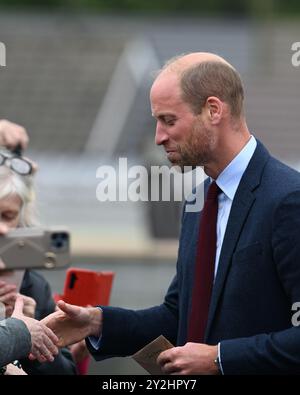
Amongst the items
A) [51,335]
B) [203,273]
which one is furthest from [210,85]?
[51,335]

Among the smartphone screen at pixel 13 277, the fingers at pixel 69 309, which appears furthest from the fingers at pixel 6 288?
the fingers at pixel 69 309

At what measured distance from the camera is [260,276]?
13.1ft

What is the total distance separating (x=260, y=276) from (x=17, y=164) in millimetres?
1376

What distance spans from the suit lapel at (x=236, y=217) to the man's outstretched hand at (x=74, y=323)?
0.51 metres

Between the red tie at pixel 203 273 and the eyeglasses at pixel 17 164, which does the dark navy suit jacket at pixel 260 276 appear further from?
the eyeglasses at pixel 17 164

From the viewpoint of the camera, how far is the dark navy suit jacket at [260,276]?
3.92 meters

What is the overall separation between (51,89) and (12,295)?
18127 millimetres

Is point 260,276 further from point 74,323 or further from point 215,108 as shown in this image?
point 74,323

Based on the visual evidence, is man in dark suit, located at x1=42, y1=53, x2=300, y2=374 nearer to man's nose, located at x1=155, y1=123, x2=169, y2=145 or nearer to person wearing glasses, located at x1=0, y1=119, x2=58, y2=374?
man's nose, located at x1=155, y1=123, x2=169, y2=145

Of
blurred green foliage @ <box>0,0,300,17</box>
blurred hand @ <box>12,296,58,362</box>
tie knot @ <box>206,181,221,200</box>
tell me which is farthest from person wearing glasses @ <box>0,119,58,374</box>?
blurred green foliage @ <box>0,0,300,17</box>
